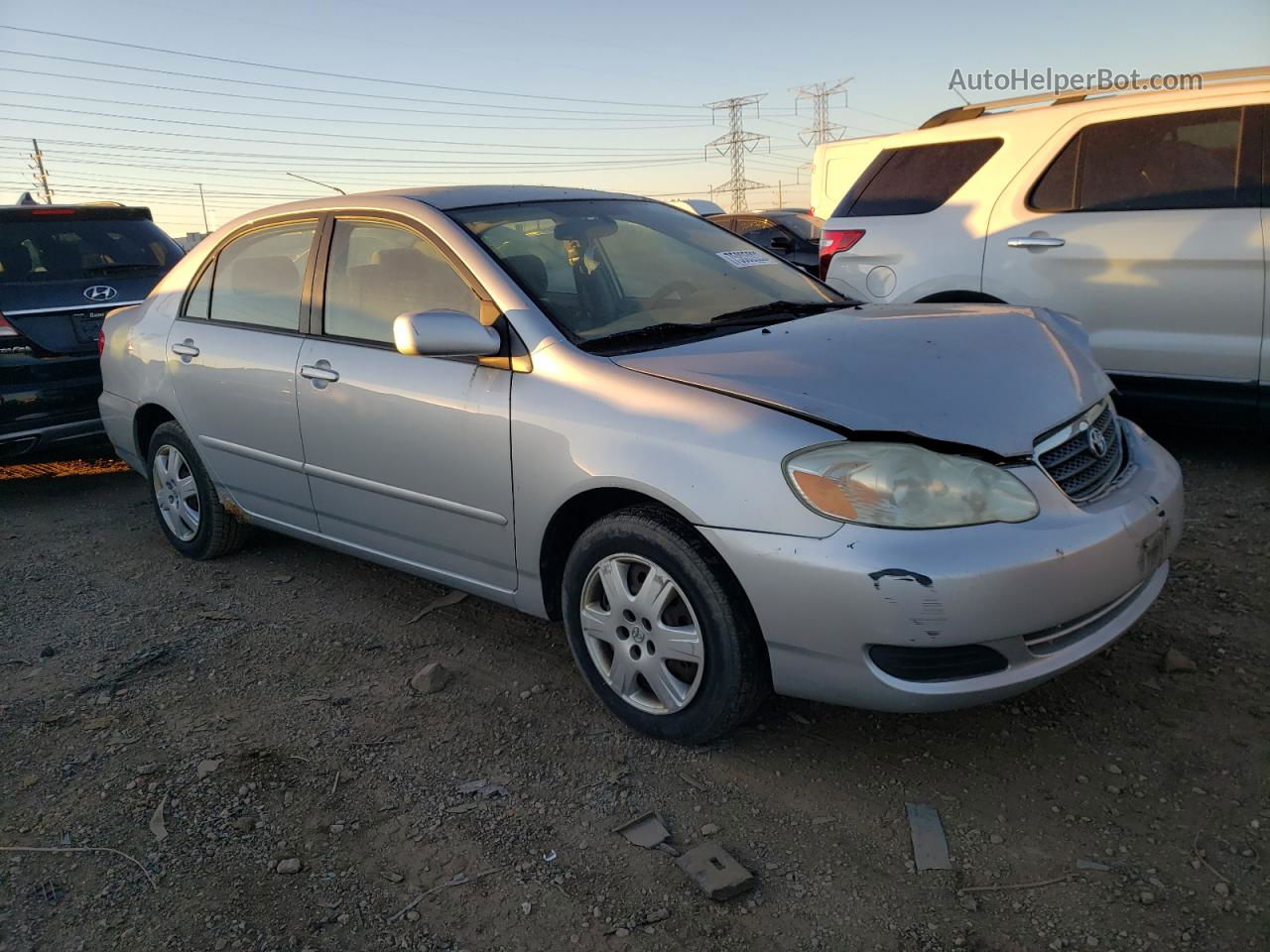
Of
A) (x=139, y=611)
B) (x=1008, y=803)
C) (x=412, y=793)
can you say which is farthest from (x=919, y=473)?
(x=139, y=611)

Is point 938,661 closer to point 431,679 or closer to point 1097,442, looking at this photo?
point 1097,442

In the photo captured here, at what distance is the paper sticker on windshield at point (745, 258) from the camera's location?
3.84 metres

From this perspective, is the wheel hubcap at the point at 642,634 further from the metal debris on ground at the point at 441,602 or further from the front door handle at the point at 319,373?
the front door handle at the point at 319,373

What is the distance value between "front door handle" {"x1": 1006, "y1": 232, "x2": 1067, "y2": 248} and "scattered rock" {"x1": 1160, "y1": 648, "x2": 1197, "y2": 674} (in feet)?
8.98

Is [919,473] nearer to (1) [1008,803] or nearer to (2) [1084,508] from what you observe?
(2) [1084,508]

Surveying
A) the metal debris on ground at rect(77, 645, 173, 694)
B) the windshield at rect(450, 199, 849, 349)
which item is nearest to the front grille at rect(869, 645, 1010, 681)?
the windshield at rect(450, 199, 849, 349)

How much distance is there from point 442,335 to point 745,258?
4.81 ft

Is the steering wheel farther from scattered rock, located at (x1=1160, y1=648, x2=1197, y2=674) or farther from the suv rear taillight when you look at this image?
the suv rear taillight

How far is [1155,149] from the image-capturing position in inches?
196

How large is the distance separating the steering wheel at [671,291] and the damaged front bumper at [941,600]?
3.76 ft

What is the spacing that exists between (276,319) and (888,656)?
2.83 m

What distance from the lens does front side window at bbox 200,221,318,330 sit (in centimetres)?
397

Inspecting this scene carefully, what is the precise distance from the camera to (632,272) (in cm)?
359

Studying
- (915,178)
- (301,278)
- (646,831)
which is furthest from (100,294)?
(646,831)
